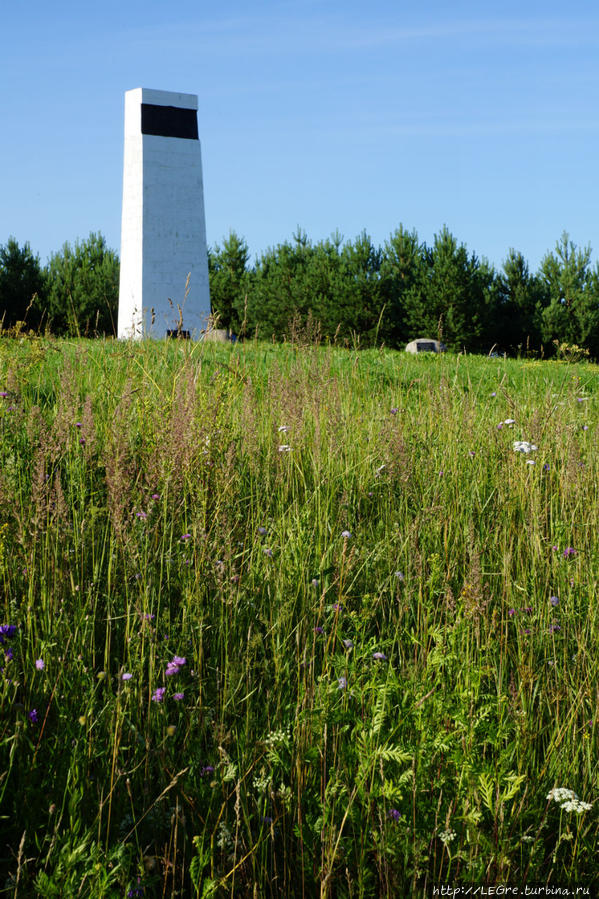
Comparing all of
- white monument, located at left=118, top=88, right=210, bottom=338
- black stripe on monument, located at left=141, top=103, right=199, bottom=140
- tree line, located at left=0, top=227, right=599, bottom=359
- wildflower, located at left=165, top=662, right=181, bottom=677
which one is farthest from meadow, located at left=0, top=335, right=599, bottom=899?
tree line, located at left=0, top=227, right=599, bottom=359

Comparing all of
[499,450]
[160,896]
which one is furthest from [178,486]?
[499,450]

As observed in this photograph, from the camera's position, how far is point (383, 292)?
20.2 meters

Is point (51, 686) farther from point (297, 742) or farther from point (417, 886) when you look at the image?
point (417, 886)

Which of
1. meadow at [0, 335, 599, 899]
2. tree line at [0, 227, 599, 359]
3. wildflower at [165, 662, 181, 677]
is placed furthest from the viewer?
tree line at [0, 227, 599, 359]

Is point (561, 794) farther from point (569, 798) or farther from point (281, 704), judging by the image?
point (281, 704)

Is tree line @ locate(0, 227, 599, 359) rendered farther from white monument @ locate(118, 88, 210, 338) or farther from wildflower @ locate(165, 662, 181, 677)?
wildflower @ locate(165, 662, 181, 677)

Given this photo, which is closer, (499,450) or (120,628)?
(120,628)

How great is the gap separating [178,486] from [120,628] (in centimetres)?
53

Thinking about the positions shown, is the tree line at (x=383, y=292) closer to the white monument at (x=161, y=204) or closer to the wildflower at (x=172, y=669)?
the white monument at (x=161, y=204)

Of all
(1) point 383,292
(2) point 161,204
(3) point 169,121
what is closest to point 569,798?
(2) point 161,204

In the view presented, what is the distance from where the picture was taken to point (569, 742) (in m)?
1.85

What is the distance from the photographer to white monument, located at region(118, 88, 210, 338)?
1327 centimetres

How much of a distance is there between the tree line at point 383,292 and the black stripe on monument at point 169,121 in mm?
6388

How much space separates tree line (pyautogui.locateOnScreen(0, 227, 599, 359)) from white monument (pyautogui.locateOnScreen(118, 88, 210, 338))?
558 cm
